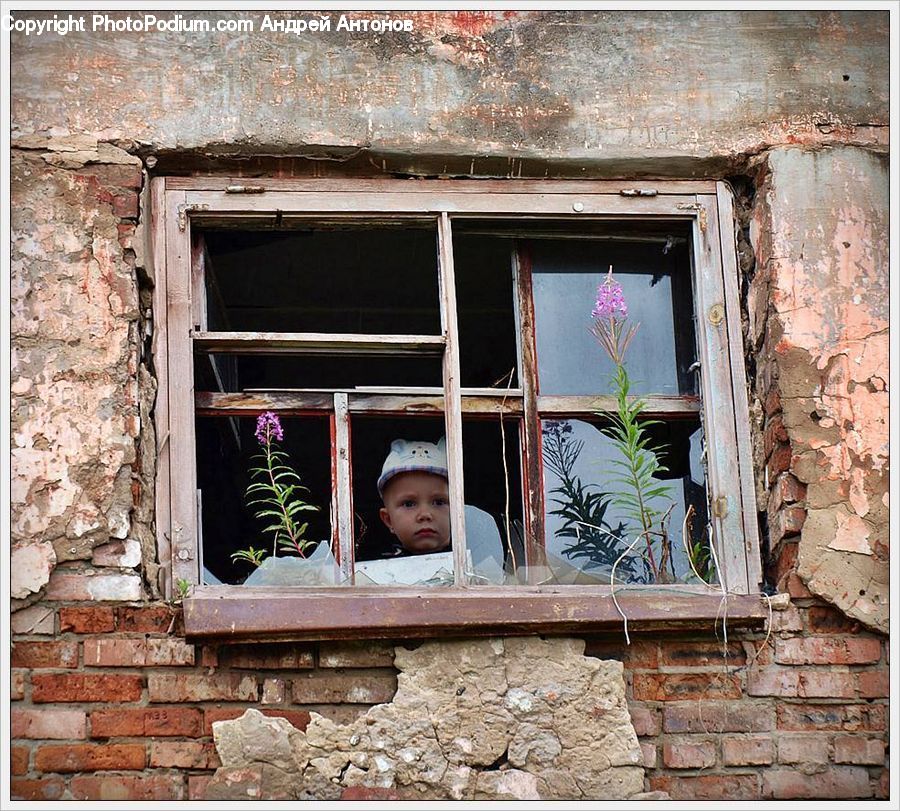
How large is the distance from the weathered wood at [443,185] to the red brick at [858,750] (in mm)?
1687

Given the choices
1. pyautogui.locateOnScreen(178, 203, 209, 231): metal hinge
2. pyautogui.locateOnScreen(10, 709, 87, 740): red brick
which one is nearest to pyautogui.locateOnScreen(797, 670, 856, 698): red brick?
pyautogui.locateOnScreen(10, 709, 87, 740): red brick

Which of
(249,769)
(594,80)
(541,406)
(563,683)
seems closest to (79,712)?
(249,769)

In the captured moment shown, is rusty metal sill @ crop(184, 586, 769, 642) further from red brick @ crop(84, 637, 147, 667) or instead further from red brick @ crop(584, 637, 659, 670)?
red brick @ crop(84, 637, 147, 667)

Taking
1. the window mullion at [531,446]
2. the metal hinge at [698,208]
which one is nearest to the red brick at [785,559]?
the window mullion at [531,446]

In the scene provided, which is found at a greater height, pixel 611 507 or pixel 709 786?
pixel 611 507

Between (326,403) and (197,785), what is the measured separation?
3.81 feet

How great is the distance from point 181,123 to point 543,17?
1166 millimetres

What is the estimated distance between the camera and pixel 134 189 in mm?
3982

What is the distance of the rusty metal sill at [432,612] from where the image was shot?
3.61 meters

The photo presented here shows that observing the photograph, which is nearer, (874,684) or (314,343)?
(874,684)

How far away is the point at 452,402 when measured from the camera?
12.9ft

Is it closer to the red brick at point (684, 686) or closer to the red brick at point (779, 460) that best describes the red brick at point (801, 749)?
the red brick at point (684, 686)

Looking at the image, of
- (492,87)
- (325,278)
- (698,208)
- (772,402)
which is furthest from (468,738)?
(325,278)

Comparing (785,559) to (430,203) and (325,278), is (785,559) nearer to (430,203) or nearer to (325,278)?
(430,203)
